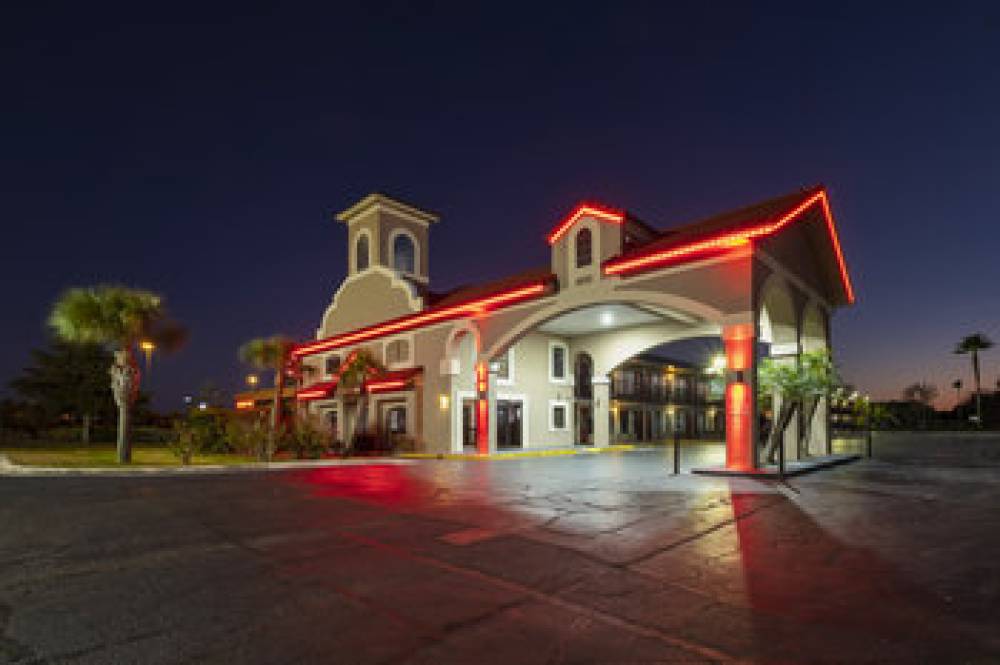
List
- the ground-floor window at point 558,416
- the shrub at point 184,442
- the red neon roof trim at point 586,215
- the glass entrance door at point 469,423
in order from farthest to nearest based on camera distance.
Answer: the ground-floor window at point 558,416 → the glass entrance door at point 469,423 → the shrub at point 184,442 → the red neon roof trim at point 586,215

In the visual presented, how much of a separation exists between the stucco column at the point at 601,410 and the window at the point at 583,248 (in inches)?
403

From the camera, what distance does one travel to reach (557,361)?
30.8 metres

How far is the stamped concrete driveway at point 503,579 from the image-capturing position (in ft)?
12.6

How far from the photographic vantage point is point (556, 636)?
3992 mm

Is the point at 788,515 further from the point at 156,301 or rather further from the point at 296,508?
the point at 156,301

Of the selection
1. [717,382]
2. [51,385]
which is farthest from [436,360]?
[51,385]

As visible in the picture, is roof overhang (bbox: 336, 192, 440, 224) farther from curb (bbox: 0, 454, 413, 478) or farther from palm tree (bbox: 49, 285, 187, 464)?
curb (bbox: 0, 454, 413, 478)

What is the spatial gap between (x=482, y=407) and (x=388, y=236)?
41.5 feet

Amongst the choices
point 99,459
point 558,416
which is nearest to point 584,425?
point 558,416

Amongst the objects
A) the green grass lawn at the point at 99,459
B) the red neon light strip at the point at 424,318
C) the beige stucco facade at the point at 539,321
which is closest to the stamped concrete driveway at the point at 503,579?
the beige stucco facade at the point at 539,321

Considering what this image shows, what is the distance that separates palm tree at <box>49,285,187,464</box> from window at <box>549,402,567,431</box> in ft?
61.5

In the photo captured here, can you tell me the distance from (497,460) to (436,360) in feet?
19.9

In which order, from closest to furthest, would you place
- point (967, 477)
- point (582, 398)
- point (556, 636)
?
point (556, 636)
point (967, 477)
point (582, 398)

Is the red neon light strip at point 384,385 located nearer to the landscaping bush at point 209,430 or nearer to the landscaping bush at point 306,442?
the landscaping bush at point 306,442
